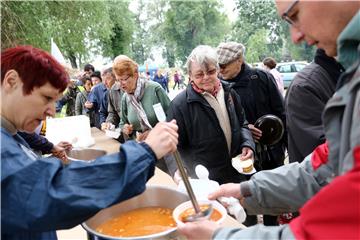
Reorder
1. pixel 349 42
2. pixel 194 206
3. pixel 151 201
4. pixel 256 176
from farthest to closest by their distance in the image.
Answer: pixel 151 201
pixel 256 176
pixel 194 206
pixel 349 42

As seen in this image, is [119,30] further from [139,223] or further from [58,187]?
[58,187]

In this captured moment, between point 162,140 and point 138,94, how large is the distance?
6.50ft

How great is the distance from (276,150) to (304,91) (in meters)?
1.02

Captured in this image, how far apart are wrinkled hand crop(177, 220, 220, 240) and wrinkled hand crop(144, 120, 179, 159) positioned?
214 millimetres

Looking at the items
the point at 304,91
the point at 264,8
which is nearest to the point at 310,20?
the point at 304,91

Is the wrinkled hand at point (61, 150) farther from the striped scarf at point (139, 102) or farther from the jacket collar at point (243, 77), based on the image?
the jacket collar at point (243, 77)

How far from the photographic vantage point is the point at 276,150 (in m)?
2.57

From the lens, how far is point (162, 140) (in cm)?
92

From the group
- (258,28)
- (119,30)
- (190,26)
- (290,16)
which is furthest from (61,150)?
Answer: (190,26)

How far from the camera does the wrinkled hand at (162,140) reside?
0.90 m

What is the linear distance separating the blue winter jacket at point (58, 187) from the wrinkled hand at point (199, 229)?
19 centimetres

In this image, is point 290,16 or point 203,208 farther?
point 203,208

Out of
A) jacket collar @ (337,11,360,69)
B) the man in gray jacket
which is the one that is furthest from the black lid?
jacket collar @ (337,11,360,69)

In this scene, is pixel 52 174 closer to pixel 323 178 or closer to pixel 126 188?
pixel 126 188
